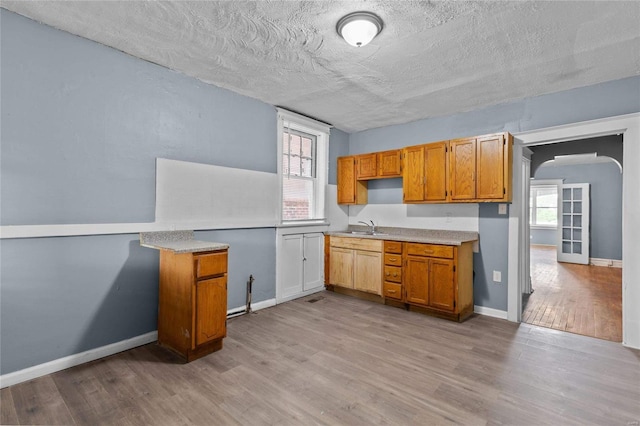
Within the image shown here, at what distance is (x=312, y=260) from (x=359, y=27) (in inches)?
127

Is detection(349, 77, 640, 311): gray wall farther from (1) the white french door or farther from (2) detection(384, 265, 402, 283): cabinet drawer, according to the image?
(1) the white french door

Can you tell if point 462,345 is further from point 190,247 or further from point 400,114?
point 400,114

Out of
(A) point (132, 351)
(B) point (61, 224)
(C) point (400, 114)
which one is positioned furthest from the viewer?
(C) point (400, 114)

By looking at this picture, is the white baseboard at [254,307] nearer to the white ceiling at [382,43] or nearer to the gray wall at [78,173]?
the gray wall at [78,173]

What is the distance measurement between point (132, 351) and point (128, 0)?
2760 mm

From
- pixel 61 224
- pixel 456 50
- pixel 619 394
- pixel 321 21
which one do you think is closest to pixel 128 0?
pixel 321 21

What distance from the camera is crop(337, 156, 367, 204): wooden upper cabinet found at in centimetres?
494

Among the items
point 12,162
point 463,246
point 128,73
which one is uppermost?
point 128,73

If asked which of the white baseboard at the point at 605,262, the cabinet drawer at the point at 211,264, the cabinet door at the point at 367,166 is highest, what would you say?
the cabinet door at the point at 367,166

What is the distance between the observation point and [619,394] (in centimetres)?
215

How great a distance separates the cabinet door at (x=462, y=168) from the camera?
369cm

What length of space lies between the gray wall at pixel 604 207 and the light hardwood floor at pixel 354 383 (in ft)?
19.7

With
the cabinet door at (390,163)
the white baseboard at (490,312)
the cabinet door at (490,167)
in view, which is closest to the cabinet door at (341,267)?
the cabinet door at (390,163)

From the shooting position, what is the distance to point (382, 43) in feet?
8.14
